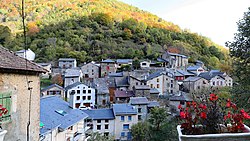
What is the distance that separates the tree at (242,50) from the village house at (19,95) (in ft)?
21.8

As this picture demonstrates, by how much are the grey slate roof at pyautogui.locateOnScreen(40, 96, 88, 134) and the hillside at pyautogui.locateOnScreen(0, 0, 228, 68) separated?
117 ft

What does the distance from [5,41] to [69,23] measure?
2562 cm

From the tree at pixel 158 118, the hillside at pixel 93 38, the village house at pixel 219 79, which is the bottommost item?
the tree at pixel 158 118

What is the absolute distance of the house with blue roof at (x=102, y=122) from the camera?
→ 79.4ft

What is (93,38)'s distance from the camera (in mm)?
65125

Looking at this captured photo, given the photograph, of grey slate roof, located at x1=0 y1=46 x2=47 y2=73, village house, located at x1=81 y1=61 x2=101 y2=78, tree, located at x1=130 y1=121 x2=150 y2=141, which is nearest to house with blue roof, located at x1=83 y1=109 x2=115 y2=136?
tree, located at x1=130 y1=121 x2=150 y2=141

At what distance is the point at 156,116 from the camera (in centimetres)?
2325

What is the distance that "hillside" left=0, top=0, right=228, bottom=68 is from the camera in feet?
170

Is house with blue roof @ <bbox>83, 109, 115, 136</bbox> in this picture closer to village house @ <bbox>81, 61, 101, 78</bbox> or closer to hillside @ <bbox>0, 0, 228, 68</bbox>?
village house @ <bbox>81, 61, 101, 78</bbox>

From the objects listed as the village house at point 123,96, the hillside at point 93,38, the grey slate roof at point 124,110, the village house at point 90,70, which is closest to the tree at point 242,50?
the grey slate roof at point 124,110

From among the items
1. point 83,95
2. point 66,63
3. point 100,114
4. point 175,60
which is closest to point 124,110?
point 100,114

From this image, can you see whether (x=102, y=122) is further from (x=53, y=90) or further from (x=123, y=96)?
(x=53, y=90)

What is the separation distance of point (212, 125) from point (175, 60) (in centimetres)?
5146

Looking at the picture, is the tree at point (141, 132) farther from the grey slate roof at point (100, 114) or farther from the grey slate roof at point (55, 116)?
the grey slate roof at point (55, 116)
